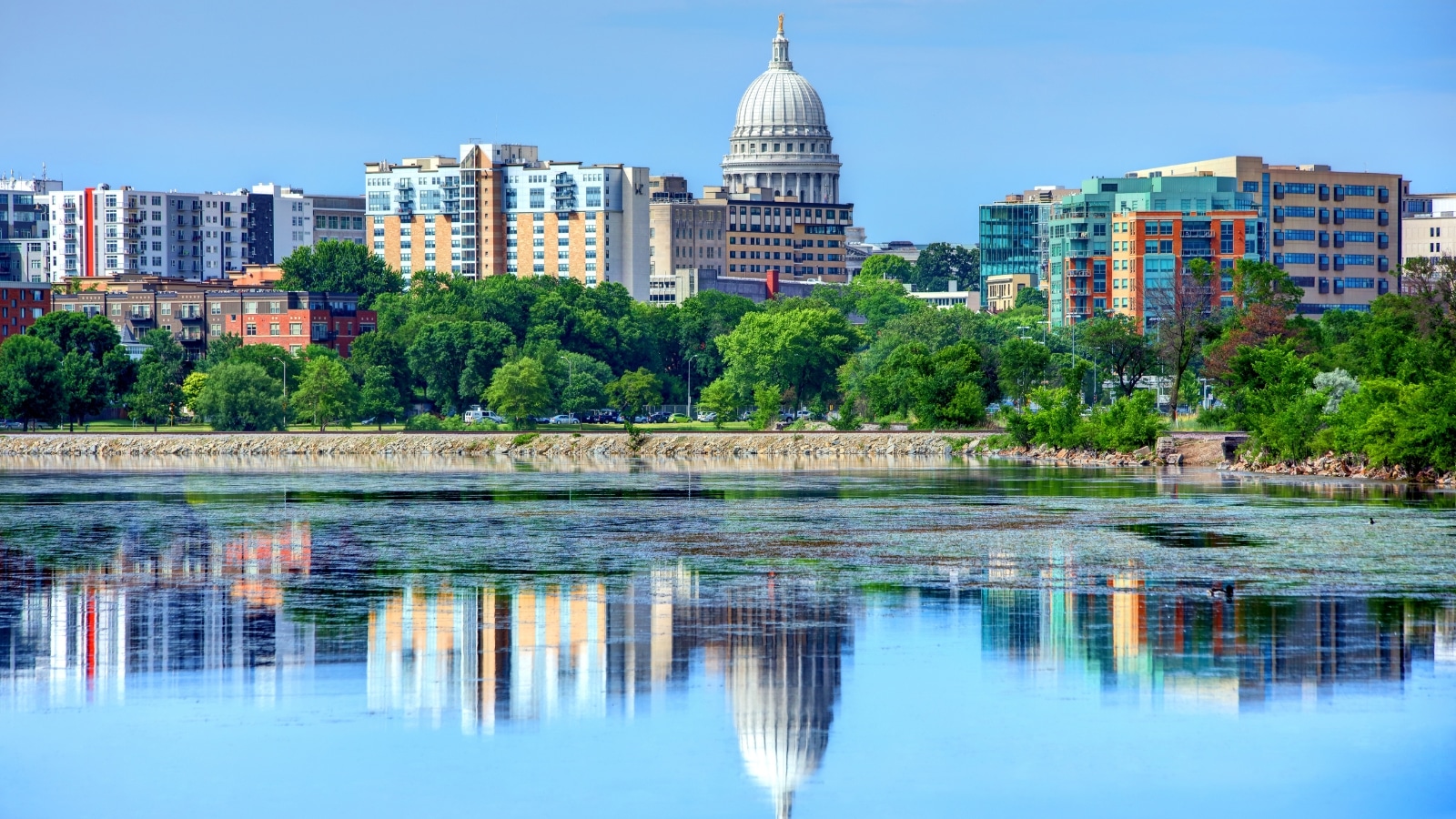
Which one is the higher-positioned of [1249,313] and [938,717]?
[1249,313]

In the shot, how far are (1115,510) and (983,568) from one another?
1542cm

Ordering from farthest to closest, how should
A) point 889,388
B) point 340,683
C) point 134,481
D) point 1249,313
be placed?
1. point 889,388
2. point 1249,313
3. point 134,481
4. point 340,683

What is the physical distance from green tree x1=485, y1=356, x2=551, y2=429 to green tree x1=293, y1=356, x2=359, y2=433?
9.36m

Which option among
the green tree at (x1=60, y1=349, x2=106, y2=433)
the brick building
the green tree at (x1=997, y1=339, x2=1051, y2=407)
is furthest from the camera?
the brick building

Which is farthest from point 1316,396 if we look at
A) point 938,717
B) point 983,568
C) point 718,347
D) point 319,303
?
point 319,303

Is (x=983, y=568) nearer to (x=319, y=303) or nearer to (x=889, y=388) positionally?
(x=889, y=388)

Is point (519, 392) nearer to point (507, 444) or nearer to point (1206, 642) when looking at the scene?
point (507, 444)

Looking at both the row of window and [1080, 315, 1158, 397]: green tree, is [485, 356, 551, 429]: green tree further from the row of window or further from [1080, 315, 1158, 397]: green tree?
the row of window

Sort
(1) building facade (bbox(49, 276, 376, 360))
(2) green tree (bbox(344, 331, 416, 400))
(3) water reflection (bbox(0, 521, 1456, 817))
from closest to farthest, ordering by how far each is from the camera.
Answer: (3) water reflection (bbox(0, 521, 1456, 817)) → (2) green tree (bbox(344, 331, 416, 400)) → (1) building facade (bbox(49, 276, 376, 360))

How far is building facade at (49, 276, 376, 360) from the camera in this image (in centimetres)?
16175

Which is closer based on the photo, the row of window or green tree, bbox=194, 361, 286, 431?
green tree, bbox=194, 361, 286, 431

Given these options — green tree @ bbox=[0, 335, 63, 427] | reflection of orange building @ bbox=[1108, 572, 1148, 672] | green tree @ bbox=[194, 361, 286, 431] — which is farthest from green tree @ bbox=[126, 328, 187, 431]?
reflection of orange building @ bbox=[1108, 572, 1148, 672]

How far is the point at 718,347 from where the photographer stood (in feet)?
523

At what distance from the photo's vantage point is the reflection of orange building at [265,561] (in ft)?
105
